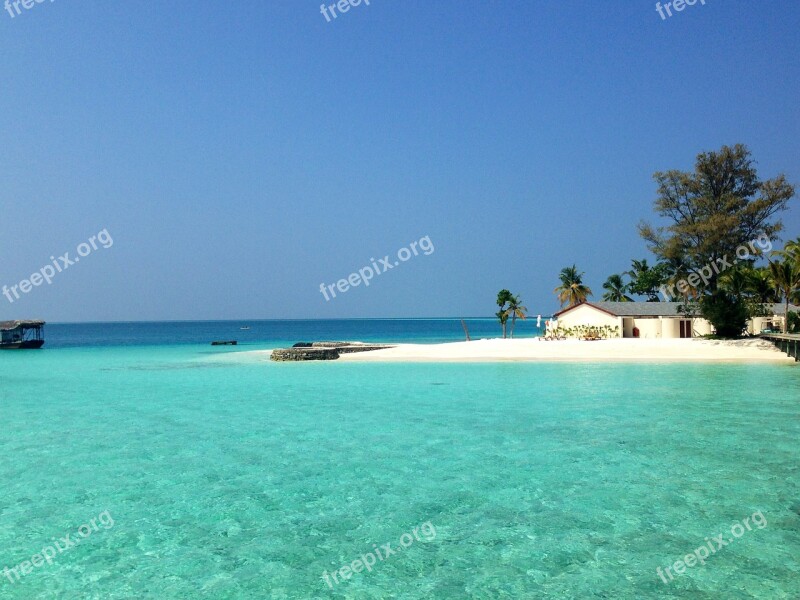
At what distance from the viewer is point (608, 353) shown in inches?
1682

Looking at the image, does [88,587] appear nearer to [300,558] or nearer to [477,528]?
[300,558]

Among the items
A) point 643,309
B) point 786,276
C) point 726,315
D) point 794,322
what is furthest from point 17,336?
point 794,322

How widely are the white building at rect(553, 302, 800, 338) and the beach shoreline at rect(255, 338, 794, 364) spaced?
32.7ft

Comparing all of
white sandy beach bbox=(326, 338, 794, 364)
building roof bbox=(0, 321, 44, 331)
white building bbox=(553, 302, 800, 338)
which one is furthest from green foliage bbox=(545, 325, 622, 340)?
building roof bbox=(0, 321, 44, 331)

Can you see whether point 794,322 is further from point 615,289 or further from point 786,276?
point 615,289

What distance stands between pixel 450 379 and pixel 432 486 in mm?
19359

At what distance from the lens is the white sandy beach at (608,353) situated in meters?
39.5

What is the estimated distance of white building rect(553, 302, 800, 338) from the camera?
2328 inches

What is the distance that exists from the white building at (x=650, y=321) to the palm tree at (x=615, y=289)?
86.2 feet

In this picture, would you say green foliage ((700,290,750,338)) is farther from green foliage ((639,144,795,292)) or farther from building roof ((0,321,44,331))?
building roof ((0,321,44,331))

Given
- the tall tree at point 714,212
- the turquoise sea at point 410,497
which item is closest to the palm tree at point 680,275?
the tall tree at point 714,212

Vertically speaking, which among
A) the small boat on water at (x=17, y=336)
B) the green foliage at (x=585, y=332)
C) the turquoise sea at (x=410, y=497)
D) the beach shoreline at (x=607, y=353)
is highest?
the small boat on water at (x=17, y=336)

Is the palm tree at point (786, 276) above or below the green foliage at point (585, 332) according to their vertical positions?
above

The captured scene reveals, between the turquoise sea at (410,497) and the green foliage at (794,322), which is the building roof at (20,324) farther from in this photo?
the green foliage at (794,322)
